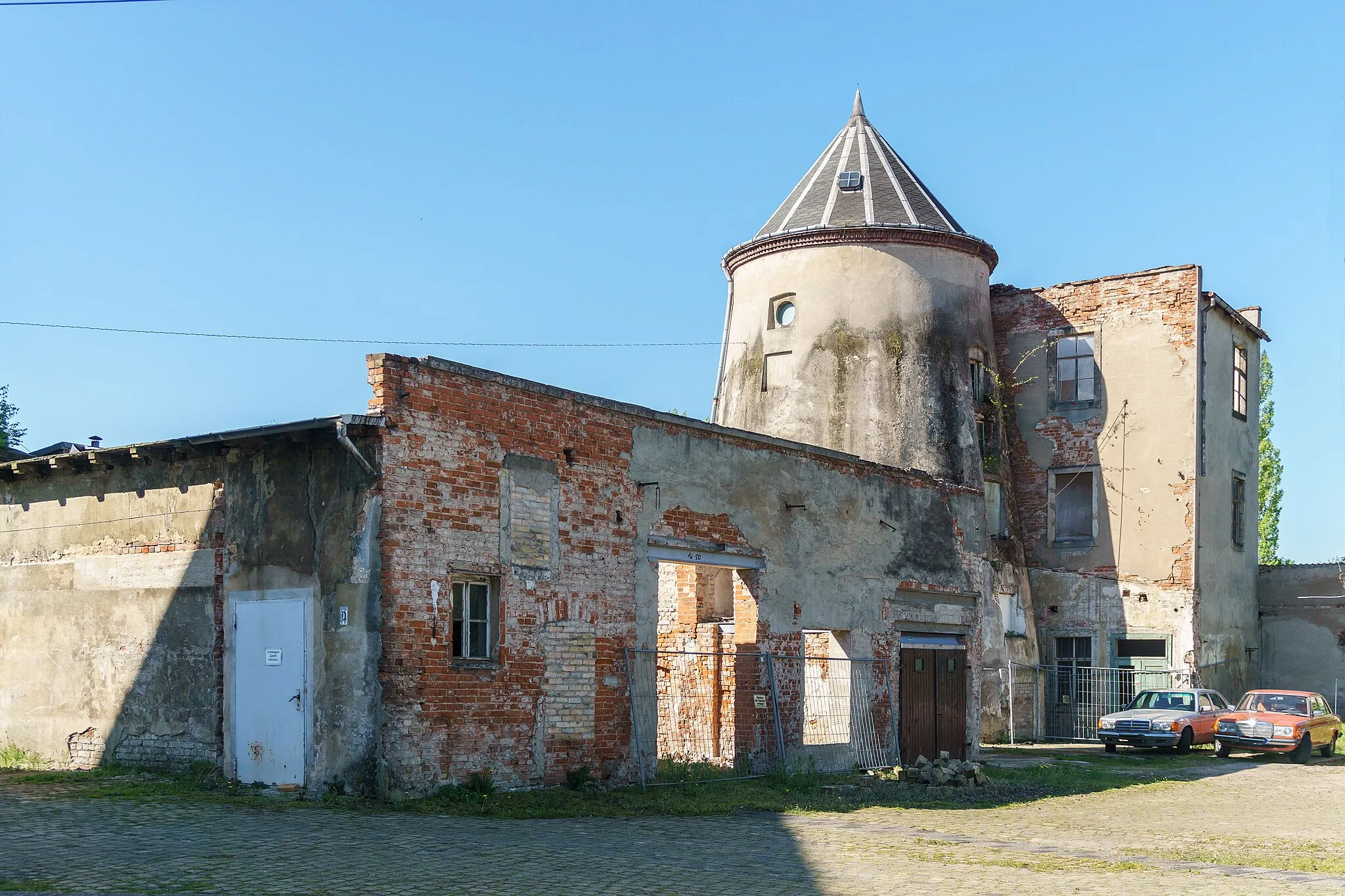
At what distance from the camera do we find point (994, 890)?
400 inches

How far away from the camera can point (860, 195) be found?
29641mm

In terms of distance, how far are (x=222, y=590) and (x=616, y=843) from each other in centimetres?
586

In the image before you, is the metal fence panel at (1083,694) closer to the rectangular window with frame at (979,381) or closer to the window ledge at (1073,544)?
the window ledge at (1073,544)

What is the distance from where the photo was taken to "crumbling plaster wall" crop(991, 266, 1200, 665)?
30.8 meters

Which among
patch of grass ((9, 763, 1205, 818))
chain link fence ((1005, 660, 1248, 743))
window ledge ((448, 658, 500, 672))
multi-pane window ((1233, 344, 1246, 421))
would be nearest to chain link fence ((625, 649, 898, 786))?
patch of grass ((9, 763, 1205, 818))

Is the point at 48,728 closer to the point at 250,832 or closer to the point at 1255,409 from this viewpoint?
the point at 250,832

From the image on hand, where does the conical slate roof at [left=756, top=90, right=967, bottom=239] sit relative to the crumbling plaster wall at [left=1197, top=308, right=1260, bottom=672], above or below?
above

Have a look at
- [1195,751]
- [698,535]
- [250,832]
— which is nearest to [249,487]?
[250,832]

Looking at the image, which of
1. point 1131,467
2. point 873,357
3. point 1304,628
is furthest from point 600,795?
point 1304,628

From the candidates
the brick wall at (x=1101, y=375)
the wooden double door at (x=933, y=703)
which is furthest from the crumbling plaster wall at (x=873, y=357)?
the wooden double door at (x=933, y=703)

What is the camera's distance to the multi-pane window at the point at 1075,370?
106ft

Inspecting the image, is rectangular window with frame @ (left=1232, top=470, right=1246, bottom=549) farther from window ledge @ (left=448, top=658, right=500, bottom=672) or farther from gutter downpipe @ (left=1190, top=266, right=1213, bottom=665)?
window ledge @ (left=448, top=658, right=500, bottom=672)

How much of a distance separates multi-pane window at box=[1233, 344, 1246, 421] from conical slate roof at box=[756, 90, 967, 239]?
29.0 ft

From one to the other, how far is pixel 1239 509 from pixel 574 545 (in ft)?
76.1
